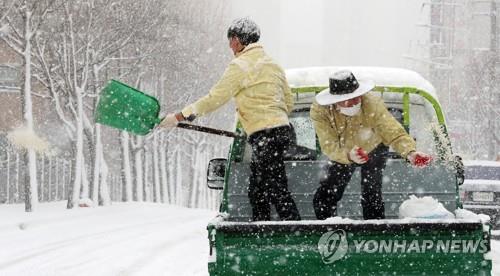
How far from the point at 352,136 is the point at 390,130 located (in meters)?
0.28

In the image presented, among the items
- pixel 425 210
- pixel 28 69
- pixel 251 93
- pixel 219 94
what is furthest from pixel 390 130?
pixel 28 69

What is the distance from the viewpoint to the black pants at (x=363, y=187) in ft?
17.2

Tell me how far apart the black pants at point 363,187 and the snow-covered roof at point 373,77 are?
1188 mm

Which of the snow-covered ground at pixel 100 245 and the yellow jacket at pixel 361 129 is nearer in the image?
the yellow jacket at pixel 361 129

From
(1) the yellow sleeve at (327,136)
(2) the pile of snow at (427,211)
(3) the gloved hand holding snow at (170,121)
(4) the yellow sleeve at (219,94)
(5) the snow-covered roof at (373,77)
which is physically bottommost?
(2) the pile of snow at (427,211)

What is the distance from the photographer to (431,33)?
76.9m

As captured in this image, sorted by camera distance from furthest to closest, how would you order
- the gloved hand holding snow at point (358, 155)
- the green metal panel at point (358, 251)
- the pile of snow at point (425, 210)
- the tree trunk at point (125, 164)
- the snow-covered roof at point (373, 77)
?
the tree trunk at point (125, 164), the snow-covered roof at point (373, 77), the gloved hand holding snow at point (358, 155), the pile of snow at point (425, 210), the green metal panel at point (358, 251)

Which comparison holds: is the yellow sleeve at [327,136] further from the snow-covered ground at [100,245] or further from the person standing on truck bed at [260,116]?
the snow-covered ground at [100,245]

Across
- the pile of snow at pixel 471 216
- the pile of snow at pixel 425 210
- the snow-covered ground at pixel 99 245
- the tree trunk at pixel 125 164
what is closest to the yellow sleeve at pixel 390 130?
the pile of snow at pixel 425 210

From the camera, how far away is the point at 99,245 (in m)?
12.8

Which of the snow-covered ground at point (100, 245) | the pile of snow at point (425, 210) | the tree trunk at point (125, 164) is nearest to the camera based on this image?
the pile of snow at point (425, 210)

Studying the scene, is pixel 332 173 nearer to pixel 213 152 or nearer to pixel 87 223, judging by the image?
pixel 87 223

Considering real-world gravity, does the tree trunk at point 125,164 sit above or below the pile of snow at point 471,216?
below

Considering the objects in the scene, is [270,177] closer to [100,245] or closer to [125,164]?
[100,245]
